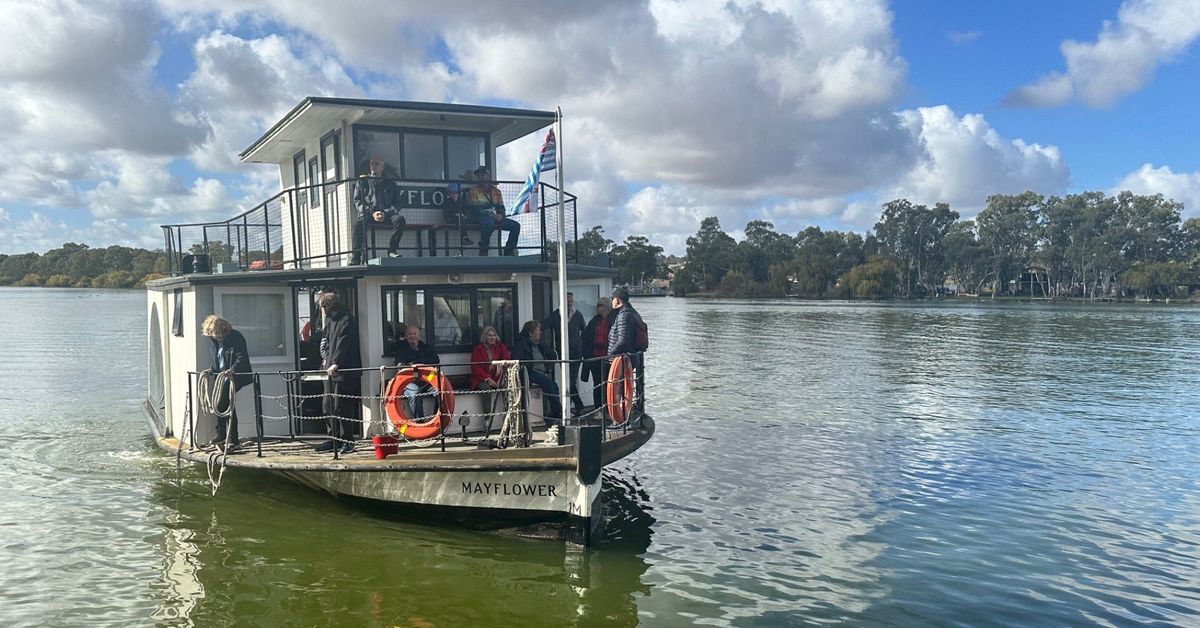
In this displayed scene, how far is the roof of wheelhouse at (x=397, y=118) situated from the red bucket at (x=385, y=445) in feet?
15.1

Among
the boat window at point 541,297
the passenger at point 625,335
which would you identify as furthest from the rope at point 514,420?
the boat window at point 541,297

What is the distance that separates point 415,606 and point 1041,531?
7563mm

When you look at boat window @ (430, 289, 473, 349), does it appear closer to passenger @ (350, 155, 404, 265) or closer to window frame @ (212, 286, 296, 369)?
passenger @ (350, 155, 404, 265)

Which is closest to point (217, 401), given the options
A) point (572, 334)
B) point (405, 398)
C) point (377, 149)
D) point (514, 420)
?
point (405, 398)

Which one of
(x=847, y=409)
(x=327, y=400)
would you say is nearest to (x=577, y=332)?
(x=327, y=400)

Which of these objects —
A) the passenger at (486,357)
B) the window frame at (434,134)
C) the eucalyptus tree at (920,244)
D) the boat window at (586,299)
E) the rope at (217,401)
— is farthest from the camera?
the eucalyptus tree at (920,244)

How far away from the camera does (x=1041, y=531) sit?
35.8ft

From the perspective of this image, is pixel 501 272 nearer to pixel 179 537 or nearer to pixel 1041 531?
pixel 179 537

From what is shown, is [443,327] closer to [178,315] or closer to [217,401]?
[217,401]

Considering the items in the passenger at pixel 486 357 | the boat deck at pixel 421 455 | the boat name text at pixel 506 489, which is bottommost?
the boat name text at pixel 506 489

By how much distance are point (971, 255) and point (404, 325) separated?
125m

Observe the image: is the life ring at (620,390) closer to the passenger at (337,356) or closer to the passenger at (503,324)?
the passenger at (503,324)

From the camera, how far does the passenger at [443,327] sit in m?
11.4

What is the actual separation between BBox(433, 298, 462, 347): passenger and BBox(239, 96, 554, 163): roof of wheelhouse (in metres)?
2.81
